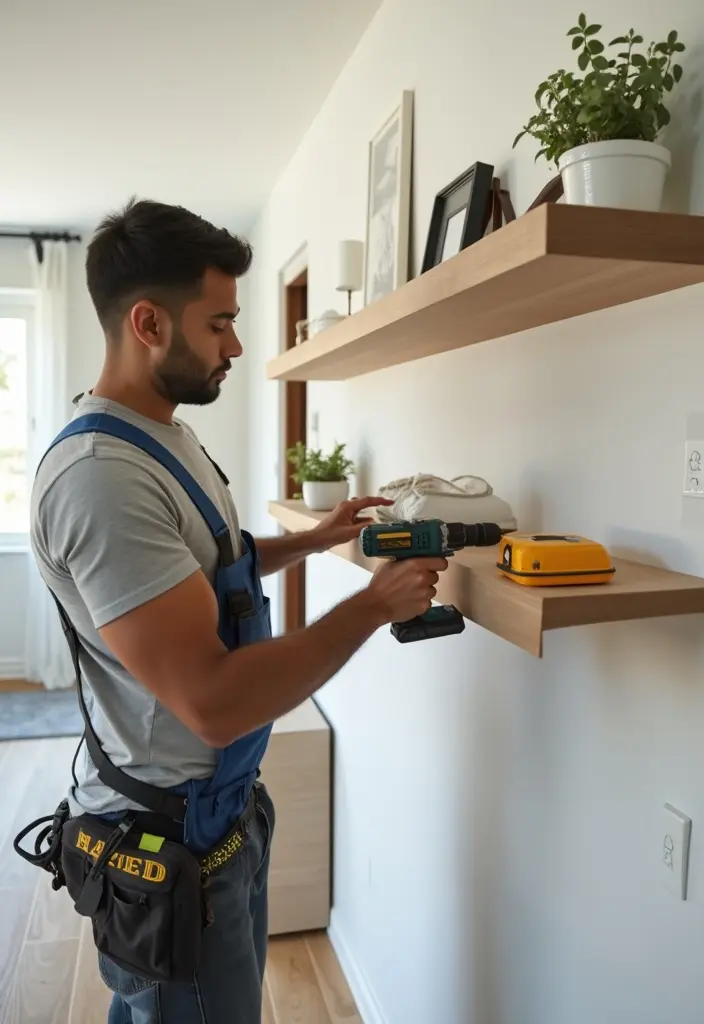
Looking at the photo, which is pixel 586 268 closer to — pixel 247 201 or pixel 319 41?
pixel 319 41

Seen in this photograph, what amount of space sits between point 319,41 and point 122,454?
5.79 ft

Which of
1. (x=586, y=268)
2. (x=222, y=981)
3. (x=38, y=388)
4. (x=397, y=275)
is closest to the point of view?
(x=586, y=268)

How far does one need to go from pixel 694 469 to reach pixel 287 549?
87 cm

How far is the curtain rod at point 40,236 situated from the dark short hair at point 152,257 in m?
3.98

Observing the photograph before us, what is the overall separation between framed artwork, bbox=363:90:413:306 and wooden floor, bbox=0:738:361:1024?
1853mm

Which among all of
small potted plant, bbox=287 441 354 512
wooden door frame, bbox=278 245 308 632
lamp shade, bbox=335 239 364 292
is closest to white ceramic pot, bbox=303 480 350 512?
small potted plant, bbox=287 441 354 512

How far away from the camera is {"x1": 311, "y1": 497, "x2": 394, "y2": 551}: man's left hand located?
5.16 feet

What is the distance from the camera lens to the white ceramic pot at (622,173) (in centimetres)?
85

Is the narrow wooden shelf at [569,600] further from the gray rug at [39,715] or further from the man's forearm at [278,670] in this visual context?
the gray rug at [39,715]

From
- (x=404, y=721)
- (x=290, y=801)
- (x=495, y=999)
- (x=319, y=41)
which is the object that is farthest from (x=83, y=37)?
(x=495, y=999)

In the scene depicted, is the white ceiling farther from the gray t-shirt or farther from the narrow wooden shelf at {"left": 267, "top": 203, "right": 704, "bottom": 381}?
the gray t-shirt

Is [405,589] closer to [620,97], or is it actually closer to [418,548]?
[418,548]

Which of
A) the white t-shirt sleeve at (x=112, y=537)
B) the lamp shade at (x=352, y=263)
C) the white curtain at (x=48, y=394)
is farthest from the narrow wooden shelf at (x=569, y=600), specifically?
the white curtain at (x=48, y=394)

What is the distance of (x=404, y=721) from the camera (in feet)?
6.32
